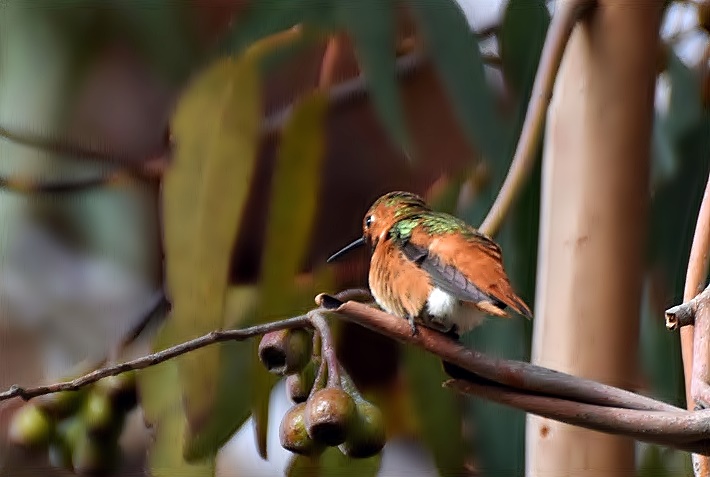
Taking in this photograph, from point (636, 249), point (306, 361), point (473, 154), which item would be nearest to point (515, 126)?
point (473, 154)

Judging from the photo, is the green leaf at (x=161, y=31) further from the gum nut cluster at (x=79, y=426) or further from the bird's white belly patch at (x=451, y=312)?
the bird's white belly patch at (x=451, y=312)

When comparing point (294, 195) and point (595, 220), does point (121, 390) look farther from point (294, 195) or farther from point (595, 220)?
point (595, 220)

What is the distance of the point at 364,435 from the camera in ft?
1.14

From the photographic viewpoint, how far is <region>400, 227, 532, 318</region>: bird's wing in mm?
411

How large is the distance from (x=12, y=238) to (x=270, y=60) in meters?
0.23

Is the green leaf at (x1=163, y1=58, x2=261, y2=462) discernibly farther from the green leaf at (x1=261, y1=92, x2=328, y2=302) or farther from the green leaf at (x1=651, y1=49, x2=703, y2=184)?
the green leaf at (x1=651, y1=49, x2=703, y2=184)

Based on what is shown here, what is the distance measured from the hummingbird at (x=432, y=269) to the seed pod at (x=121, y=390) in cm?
19

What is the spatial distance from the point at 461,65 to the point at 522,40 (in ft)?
0.24

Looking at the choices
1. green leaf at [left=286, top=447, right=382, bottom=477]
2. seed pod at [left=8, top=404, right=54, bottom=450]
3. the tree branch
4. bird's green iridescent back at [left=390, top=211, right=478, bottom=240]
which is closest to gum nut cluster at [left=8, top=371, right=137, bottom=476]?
seed pod at [left=8, top=404, right=54, bottom=450]

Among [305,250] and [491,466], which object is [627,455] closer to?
[491,466]

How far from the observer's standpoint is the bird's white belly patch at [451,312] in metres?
0.42

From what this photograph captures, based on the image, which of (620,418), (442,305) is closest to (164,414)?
(442,305)

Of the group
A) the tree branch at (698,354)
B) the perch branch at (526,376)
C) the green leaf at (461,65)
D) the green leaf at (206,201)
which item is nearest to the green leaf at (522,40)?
the green leaf at (461,65)

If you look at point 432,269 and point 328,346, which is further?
point 432,269
